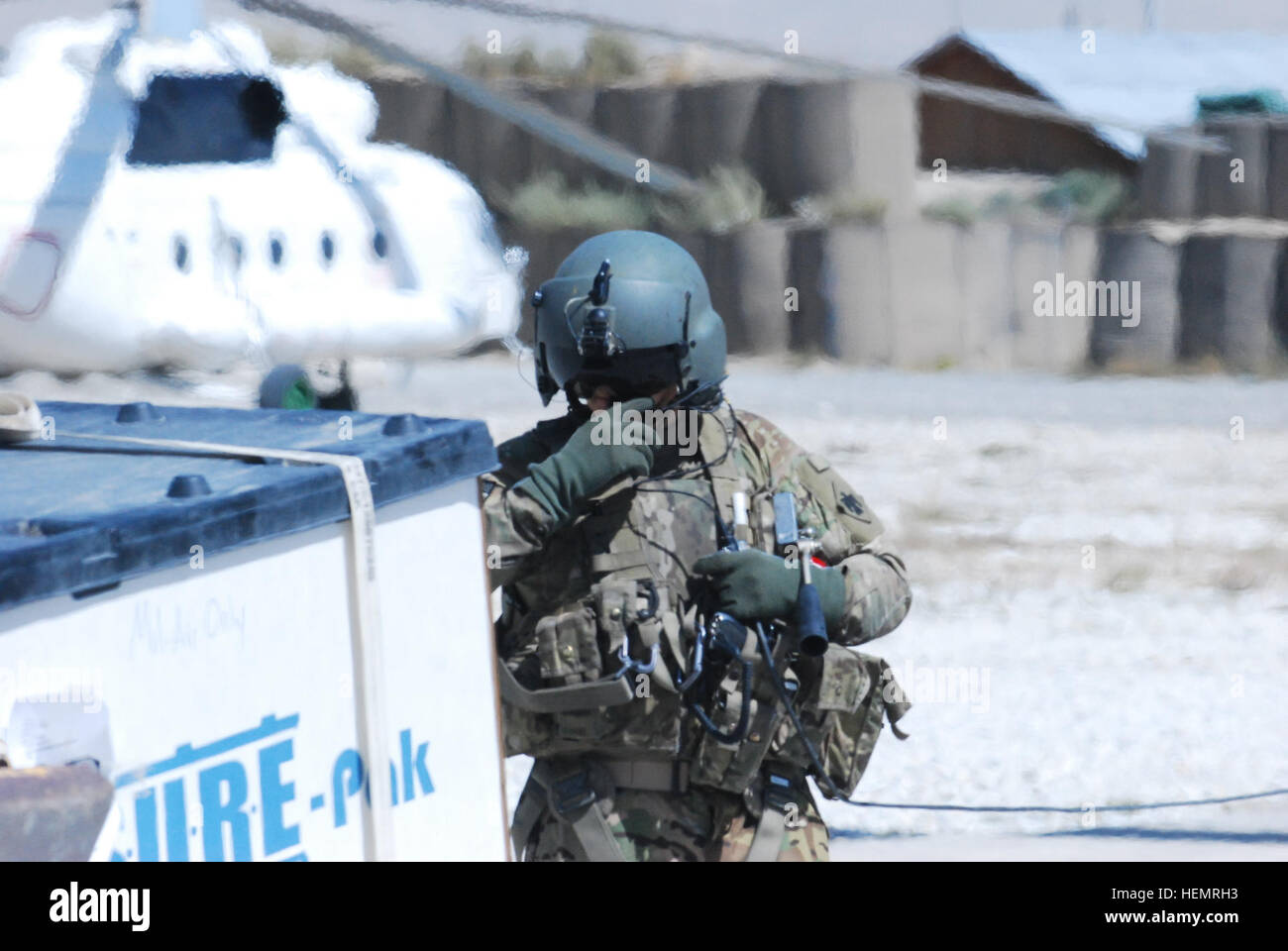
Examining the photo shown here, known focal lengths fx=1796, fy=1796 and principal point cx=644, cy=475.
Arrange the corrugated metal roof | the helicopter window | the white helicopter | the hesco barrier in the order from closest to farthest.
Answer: the white helicopter, the helicopter window, the hesco barrier, the corrugated metal roof

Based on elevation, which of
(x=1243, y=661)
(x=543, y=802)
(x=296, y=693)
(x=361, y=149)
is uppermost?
(x=361, y=149)

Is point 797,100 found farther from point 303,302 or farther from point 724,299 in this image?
point 303,302

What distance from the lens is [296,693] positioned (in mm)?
1828

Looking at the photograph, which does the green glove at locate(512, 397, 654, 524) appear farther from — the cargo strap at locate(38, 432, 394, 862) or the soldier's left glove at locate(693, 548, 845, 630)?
the cargo strap at locate(38, 432, 394, 862)

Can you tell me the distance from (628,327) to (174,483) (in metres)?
1.54

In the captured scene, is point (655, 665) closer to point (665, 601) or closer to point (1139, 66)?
point (665, 601)

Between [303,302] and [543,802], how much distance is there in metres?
9.34

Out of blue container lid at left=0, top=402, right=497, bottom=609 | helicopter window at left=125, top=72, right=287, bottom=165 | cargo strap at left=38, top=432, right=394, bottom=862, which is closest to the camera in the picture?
blue container lid at left=0, top=402, right=497, bottom=609

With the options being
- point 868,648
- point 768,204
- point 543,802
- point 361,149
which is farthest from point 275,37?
point 543,802

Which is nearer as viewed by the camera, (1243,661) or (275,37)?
(1243,661)

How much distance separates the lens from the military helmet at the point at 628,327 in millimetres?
3227

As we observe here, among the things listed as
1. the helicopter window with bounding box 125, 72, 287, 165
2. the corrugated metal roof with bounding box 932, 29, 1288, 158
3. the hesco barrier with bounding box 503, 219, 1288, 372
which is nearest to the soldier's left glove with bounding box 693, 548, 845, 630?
the helicopter window with bounding box 125, 72, 287, 165

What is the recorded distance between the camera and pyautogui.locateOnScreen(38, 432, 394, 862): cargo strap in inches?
74.4

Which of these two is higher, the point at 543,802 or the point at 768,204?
the point at 768,204
